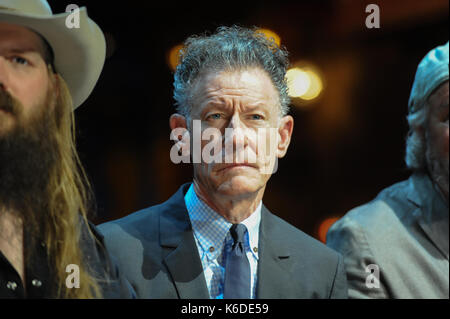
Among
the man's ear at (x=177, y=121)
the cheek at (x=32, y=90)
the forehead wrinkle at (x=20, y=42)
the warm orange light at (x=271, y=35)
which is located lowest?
the man's ear at (x=177, y=121)

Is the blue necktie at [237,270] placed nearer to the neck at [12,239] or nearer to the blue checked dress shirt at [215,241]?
the blue checked dress shirt at [215,241]

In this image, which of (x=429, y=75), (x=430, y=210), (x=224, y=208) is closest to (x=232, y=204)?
(x=224, y=208)

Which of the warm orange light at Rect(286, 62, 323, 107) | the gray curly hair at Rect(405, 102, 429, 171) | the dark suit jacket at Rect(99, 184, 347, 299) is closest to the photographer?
the dark suit jacket at Rect(99, 184, 347, 299)

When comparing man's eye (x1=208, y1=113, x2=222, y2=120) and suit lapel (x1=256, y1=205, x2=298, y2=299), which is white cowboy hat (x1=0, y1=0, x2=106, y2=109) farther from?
suit lapel (x1=256, y1=205, x2=298, y2=299)

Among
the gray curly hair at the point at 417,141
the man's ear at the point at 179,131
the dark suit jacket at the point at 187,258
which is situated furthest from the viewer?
the gray curly hair at the point at 417,141

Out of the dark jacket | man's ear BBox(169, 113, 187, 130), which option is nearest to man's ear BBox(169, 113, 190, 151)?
man's ear BBox(169, 113, 187, 130)

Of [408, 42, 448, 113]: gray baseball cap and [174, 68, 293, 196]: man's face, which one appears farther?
[408, 42, 448, 113]: gray baseball cap

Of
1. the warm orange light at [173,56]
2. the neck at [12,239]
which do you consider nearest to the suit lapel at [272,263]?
the warm orange light at [173,56]

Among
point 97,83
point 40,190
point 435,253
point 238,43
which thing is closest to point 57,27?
point 97,83

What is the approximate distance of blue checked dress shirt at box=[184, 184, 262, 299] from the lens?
6.19ft

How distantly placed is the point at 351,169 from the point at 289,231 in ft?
2.29

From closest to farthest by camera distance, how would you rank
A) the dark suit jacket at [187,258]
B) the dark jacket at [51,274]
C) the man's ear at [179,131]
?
the dark jacket at [51,274] → the dark suit jacket at [187,258] → the man's ear at [179,131]

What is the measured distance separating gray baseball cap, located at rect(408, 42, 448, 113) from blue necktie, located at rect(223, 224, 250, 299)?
3.47ft

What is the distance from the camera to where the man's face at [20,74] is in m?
1.61
